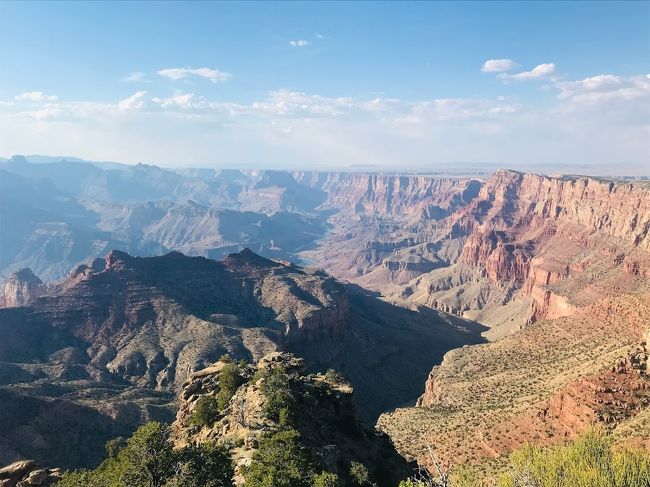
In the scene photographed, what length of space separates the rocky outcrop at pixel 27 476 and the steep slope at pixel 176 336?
31.2 meters

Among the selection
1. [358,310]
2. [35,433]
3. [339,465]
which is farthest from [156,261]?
[339,465]

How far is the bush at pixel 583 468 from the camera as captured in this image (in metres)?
30.0

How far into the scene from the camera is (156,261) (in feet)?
502

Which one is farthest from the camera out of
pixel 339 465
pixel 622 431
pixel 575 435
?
pixel 575 435

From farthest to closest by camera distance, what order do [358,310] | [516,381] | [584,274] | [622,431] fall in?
[358,310] < [584,274] < [516,381] < [622,431]

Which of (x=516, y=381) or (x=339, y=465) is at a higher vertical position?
(x=339, y=465)

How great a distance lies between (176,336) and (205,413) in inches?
2830

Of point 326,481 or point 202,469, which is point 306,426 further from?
point 326,481

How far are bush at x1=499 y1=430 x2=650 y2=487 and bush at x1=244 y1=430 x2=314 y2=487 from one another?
1283 cm

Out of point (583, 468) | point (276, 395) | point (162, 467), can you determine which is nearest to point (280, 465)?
point (162, 467)

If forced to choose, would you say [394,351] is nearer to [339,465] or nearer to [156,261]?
[156,261]

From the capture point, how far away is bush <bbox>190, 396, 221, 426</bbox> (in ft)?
167

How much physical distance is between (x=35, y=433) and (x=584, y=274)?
153 meters

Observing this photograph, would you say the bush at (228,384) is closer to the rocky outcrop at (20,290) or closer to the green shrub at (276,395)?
the green shrub at (276,395)
